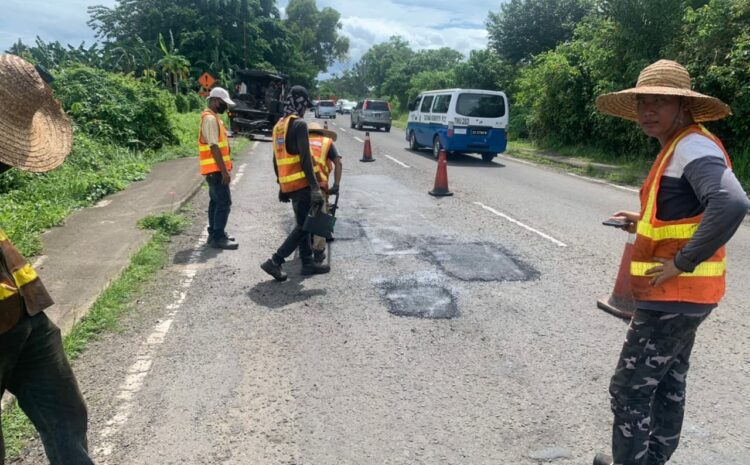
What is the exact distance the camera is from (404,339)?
4.17 m

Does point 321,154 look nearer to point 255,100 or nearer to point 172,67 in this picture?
point 255,100

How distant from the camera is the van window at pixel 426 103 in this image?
17469 mm

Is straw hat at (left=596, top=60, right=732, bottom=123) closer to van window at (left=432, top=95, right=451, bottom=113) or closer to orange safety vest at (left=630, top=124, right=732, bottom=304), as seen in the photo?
orange safety vest at (left=630, top=124, right=732, bottom=304)

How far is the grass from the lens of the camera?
2.96 metres

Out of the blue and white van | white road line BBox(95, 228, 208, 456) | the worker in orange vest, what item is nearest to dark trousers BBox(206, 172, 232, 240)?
the worker in orange vest

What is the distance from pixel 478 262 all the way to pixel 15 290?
4.72 meters

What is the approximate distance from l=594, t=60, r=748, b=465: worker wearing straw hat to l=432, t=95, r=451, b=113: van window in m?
13.8

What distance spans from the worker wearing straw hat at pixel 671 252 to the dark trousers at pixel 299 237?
3.53m

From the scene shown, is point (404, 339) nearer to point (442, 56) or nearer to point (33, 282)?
point (33, 282)

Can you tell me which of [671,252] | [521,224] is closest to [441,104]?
[521,224]

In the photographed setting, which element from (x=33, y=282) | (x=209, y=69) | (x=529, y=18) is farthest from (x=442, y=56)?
(x=33, y=282)

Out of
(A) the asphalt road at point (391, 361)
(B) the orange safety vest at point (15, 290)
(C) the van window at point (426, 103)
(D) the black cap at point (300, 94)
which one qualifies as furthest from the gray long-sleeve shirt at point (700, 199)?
(C) the van window at point (426, 103)

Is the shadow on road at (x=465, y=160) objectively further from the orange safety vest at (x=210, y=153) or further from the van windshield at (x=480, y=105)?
the orange safety vest at (x=210, y=153)

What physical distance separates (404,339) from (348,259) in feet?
7.17
